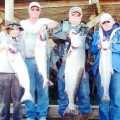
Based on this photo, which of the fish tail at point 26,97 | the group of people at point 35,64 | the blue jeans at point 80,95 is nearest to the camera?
the fish tail at point 26,97

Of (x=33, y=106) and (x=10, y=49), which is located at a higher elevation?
(x=10, y=49)

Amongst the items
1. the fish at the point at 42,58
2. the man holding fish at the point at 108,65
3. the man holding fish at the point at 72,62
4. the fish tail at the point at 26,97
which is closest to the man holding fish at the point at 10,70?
the fish tail at the point at 26,97

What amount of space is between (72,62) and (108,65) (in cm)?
59

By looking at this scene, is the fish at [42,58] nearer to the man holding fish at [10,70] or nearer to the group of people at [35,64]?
the group of people at [35,64]

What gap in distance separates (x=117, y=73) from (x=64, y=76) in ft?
2.87

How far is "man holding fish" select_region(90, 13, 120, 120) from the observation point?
7.57 meters

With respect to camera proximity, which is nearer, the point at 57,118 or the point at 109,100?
the point at 109,100

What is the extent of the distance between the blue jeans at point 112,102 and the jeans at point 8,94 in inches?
53.0

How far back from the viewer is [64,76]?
25.2 ft

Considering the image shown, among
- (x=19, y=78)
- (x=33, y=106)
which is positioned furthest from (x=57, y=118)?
(x=19, y=78)

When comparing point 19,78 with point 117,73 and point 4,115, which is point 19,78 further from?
point 117,73

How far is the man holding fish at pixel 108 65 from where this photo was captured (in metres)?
7.57

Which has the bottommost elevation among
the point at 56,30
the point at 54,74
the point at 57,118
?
the point at 57,118

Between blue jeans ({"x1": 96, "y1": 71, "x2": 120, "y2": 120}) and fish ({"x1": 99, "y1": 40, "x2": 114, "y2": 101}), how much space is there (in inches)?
5.1
